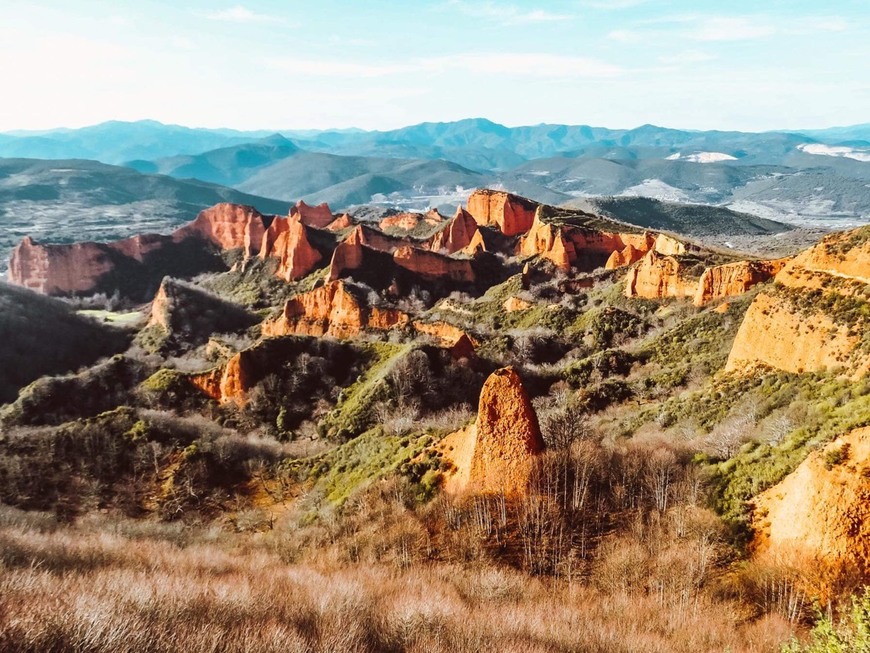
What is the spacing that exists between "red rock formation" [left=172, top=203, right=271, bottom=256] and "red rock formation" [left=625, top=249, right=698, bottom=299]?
238 ft

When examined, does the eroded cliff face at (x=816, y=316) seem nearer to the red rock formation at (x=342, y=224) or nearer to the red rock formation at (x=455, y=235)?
the red rock formation at (x=455, y=235)

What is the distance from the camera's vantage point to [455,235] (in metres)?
106

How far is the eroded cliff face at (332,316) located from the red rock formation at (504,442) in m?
36.8

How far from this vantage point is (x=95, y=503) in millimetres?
26922

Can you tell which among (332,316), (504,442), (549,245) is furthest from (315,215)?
(504,442)

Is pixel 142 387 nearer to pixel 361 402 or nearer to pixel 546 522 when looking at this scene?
pixel 361 402

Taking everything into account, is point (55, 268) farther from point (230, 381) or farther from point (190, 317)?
point (230, 381)

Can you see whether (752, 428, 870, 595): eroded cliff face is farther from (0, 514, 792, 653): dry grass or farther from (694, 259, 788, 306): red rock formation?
(694, 259, 788, 306): red rock formation

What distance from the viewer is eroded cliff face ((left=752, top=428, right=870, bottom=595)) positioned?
13492mm

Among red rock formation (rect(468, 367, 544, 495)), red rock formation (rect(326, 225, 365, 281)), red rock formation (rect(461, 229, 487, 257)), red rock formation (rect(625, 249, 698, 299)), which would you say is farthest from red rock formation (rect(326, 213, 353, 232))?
red rock formation (rect(468, 367, 544, 495))

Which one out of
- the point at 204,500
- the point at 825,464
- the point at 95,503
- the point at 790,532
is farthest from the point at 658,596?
the point at 95,503

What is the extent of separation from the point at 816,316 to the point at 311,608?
87.6 feet

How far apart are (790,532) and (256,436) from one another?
33280 millimetres

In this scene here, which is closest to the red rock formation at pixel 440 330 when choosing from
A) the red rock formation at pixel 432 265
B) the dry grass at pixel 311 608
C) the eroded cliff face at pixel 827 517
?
the red rock formation at pixel 432 265
